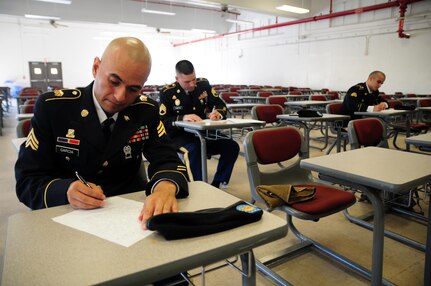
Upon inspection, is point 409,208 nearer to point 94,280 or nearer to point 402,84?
point 94,280

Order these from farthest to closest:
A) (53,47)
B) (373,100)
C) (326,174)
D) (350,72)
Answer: (53,47)
(350,72)
(373,100)
(326,174)

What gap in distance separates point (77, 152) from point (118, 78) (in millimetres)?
326

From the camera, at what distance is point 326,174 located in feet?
4.82

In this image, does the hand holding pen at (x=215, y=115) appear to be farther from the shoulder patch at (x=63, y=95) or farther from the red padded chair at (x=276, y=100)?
the red padded chair at (x=276, y=100)

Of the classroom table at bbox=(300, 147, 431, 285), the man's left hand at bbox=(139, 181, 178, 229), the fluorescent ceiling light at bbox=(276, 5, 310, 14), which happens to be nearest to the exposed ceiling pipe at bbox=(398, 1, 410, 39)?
the fluorescent ceiling light at bbox=(276, 5, 310, 14)

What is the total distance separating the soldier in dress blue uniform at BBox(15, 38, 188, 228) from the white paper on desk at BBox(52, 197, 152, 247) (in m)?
0.04

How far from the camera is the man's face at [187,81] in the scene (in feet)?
9.96

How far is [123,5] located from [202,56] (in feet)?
16.7

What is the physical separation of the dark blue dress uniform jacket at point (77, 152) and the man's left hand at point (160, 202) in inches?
1.9

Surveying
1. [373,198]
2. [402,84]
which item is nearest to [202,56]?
[402,84]

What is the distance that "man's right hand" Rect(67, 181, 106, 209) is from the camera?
3.00 feet

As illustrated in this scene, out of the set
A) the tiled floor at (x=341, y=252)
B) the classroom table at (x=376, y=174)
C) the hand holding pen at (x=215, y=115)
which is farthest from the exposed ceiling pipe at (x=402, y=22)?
the classroom table at (x=376, y=174)

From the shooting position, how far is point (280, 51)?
11586 mm

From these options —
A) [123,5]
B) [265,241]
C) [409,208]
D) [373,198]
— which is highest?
[123,5]
